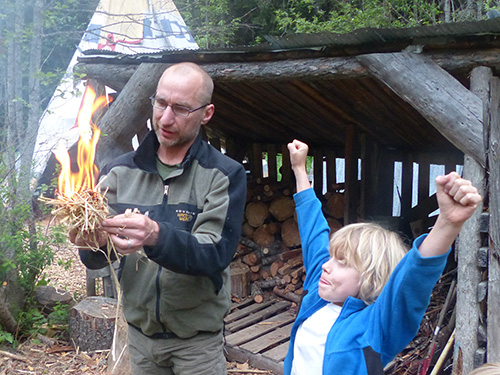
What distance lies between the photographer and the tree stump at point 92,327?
17.0ft

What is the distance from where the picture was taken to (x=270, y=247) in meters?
7.03

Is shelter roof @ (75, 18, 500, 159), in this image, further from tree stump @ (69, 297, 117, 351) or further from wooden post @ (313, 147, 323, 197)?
tree stump @ (69, 297, 117, 351)

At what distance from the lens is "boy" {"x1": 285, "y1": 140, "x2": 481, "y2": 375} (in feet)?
5.15

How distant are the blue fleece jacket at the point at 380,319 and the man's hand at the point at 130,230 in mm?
703

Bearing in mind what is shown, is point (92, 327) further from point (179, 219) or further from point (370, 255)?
point (370, 255)

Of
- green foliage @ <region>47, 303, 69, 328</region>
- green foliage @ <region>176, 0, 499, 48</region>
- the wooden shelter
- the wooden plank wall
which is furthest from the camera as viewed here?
green foliage @ <region>176, 0, 499, 48</region>

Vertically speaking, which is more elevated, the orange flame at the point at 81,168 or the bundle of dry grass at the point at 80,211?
the orange flame at the point at 81,168

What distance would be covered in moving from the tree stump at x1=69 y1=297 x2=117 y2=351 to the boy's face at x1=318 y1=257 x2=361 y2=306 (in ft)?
12.0

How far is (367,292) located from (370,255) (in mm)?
134

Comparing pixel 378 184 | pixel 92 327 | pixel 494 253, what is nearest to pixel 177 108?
pixel 494 253

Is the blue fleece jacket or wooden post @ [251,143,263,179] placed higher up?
wooden post @ [251,143,263,179]

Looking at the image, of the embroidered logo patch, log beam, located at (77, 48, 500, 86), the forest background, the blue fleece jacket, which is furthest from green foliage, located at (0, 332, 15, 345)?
the blue fleece jacket

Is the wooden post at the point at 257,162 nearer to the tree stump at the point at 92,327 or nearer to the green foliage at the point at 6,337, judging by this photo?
the tree stump at the point at 92,327

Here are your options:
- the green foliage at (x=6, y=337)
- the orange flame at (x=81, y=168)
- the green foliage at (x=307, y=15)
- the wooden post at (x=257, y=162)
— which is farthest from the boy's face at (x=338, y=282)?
the green foliage at (x=307, y=15)
